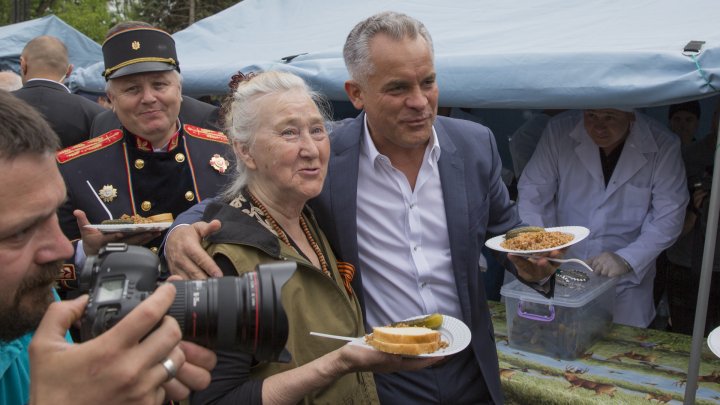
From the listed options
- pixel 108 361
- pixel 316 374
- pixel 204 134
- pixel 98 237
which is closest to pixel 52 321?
pixel 108 361

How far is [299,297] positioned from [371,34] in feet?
3.42

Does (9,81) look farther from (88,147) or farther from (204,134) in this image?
(204,134)

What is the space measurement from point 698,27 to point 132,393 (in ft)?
11.0

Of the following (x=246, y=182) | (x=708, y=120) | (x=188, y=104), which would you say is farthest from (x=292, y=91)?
(x=708, y=120)

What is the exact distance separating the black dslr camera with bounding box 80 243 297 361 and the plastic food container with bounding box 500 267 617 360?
2059 millimetres

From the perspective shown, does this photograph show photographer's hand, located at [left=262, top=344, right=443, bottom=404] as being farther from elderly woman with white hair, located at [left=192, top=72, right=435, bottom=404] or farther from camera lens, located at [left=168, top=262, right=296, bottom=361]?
camera lens, located at [left=168, top=262, right=296, bottom=361]

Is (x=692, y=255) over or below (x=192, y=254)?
below

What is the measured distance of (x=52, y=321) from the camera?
108cm

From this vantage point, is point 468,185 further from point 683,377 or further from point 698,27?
point 698,27

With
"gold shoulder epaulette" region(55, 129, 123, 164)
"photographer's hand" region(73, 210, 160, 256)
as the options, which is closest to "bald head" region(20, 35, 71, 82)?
"gold shoulder epaulette" region(55, 129, 123, 164)

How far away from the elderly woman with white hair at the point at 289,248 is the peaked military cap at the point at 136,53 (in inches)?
32.2

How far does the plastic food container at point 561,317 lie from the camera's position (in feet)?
10.1

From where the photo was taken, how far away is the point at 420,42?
230 centimetres

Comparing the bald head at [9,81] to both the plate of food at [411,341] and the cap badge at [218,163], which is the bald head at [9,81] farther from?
the plate of food at [411,341]
